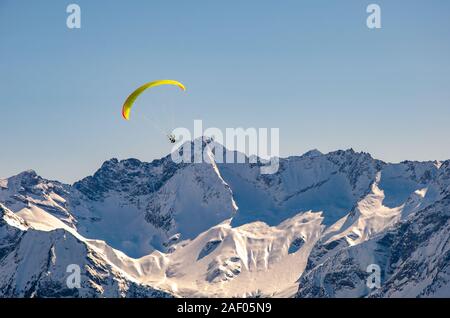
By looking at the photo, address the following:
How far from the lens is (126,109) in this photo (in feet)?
436
